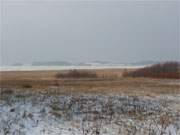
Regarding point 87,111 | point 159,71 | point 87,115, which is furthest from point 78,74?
point 87,115

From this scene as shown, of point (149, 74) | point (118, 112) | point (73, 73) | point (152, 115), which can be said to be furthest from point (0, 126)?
point (149, 74)

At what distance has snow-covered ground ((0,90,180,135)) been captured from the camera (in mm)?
15977

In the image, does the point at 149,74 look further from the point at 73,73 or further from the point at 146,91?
the point at 146,91

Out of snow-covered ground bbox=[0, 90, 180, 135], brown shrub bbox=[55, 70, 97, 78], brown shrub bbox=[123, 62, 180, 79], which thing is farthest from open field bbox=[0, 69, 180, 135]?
brown shrub bbox=[123, 62, 180, 79]

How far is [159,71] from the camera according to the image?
3803 centimetres

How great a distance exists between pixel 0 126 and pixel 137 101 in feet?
22.7

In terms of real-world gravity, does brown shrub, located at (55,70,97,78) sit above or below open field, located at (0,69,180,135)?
above

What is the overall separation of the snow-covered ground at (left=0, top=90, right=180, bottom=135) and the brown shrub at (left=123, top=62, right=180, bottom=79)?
15.4 metres

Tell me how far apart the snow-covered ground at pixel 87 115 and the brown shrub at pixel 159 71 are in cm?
1537

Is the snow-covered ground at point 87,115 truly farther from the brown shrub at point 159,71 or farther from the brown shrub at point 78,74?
the brown shrub at point 159,71

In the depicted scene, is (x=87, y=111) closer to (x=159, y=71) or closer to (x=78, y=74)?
(x=78, y=74)

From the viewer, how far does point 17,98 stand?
20.0 metres

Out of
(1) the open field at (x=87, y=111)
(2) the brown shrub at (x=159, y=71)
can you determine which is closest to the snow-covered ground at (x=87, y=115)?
(1) the open field at (x=87, y=111)

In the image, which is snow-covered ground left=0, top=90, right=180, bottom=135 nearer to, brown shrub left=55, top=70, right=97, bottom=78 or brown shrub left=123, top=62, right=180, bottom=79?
brown shrub left=55, top=70, right=97, bottom=78
